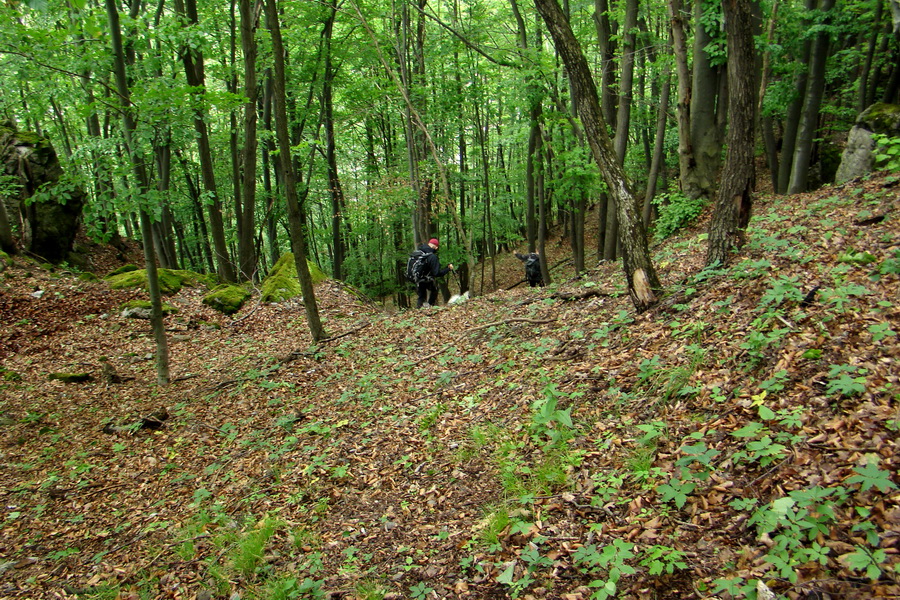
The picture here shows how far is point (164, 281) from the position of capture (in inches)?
479

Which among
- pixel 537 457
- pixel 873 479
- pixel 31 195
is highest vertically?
pixel 31 195

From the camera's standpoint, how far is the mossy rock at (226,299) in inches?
455

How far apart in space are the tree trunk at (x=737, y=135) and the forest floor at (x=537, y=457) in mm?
280

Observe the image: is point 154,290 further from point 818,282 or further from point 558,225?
point 558,225

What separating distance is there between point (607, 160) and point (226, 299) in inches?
380

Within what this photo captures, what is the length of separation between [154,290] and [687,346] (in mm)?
6919

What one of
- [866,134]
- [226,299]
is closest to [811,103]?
[866,134]

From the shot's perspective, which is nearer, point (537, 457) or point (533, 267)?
point (537, 457)

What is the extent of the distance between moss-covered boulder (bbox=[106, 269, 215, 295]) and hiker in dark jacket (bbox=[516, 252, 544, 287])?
8585 millimetres

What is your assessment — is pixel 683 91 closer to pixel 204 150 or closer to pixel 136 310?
pixel 204 150

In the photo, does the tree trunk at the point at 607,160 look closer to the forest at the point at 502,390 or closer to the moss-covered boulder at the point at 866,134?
the forest at the point at 502,390

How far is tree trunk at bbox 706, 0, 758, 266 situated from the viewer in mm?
5043

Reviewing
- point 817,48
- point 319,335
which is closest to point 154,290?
point 319,335

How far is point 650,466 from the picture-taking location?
3301mm
